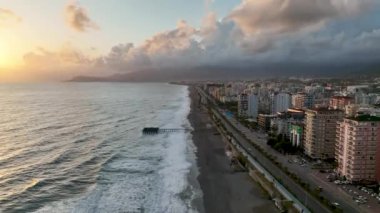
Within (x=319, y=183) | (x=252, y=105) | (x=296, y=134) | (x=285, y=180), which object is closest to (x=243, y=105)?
(x=252, y=105)

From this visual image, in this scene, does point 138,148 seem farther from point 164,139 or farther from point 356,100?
point 356,100

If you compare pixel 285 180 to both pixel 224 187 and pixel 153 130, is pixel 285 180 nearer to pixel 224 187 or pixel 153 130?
pixel 224 187

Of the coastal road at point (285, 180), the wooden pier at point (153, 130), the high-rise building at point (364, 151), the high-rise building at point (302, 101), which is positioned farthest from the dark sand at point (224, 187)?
the high-rise building at point (302, 101)

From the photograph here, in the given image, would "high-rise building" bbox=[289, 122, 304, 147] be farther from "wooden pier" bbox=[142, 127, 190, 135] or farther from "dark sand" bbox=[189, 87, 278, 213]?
"wooden pier" bbox=[142, 127, 190, 135]

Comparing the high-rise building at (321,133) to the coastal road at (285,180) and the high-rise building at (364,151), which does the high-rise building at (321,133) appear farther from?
the high-rise building at (364,151)

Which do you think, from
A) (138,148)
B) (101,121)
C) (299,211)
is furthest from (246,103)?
(299,211)

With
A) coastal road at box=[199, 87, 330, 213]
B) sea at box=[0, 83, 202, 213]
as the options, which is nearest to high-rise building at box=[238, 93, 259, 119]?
sea at box=[0, 83, 202, 213]
